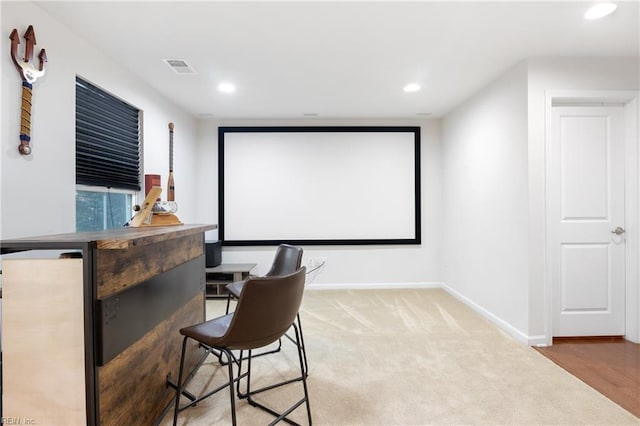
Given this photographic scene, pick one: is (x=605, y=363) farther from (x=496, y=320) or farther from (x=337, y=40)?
(x=337, y=40)

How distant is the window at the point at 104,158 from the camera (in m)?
2.29

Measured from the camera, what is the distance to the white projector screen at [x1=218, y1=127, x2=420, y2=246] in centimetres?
439

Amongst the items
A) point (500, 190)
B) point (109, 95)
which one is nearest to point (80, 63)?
point (109, 95)

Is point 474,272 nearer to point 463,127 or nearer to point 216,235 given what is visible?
point 463,127

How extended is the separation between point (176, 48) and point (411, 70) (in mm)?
2011

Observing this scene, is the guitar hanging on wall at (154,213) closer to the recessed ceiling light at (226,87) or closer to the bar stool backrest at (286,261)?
the bar stool backrest at (286,261)

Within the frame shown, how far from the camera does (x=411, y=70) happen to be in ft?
9.23

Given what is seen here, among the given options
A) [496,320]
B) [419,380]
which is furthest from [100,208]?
[496,320]

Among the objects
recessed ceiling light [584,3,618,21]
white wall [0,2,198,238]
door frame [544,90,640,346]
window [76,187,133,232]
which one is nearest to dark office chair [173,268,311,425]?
white wall [0,2,198,238]

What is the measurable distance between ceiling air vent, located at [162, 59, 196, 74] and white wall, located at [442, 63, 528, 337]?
9.61ft

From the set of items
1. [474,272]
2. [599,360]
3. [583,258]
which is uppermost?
[583,258]

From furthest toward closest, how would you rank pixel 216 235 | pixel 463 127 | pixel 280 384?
pixel 216 235 → pixel 463 127 → pixel 280 384

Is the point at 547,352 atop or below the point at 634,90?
below

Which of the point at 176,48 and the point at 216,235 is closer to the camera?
the point at 176,48
